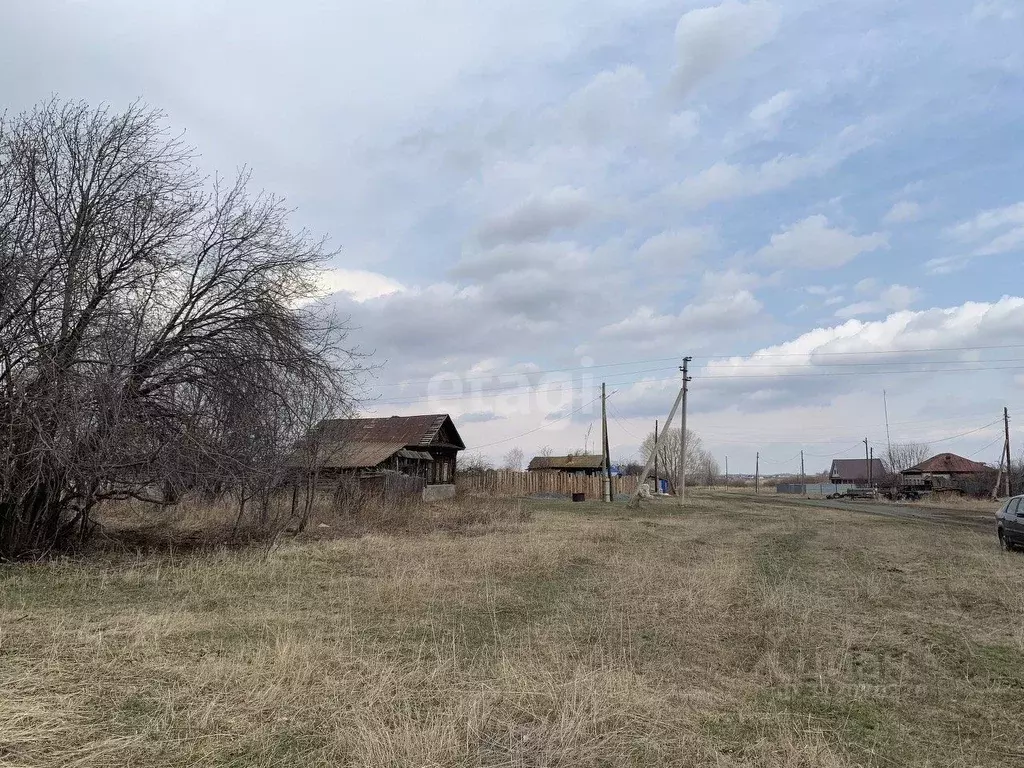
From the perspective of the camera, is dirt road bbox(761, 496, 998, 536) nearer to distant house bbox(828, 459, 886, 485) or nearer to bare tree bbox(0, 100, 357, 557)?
bare tree bbox(0, 100, 357, 557)

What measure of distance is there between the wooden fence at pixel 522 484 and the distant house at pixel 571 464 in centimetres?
1407

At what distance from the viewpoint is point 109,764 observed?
3881 millimetres

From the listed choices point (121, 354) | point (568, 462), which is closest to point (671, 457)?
point (568, 462)

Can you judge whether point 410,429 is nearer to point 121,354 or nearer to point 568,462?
point 121,354

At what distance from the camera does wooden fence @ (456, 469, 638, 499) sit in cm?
4456

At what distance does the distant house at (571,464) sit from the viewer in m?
68.4

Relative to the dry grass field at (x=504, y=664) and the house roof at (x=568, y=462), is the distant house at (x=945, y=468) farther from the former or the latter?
the dry grass field at (x=504, y=664)

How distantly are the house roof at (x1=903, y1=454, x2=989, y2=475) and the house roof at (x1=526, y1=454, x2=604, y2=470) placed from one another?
117 feet

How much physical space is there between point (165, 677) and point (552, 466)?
227ft

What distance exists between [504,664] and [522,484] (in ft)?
136

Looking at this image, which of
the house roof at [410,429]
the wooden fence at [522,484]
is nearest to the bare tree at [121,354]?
the house roof at [410,429]

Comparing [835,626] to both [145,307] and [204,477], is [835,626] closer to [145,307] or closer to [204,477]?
[204,477]

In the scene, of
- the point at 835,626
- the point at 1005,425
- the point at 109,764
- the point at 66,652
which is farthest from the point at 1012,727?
the point at 1005,425

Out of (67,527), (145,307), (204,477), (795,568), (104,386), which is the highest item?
(145,307)
